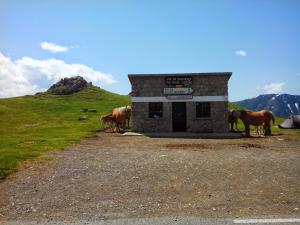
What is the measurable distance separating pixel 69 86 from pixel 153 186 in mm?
69450

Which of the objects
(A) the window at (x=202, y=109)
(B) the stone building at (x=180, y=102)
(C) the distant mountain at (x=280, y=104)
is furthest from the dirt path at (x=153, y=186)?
(C) the distant mountain at (x=280, y=104)

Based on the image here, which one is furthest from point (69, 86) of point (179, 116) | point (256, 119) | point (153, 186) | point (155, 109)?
point (153, 186)

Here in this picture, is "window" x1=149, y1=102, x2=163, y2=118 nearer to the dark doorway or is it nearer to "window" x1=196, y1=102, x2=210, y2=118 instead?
the dark doorway

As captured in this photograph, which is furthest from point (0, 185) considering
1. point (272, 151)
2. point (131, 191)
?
point (272, 151)

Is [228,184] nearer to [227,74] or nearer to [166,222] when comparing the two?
[166,222]

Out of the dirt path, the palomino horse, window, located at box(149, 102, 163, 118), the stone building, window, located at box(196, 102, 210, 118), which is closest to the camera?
the dirt path

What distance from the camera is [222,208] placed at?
9.62m

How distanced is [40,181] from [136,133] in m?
18.2

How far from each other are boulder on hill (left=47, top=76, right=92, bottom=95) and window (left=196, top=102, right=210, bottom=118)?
50.3m

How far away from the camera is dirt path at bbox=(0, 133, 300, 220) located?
9.59m

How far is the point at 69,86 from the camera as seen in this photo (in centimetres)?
7912

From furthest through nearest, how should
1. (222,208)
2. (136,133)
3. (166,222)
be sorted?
(136,133)
(222,208)
(166,222)

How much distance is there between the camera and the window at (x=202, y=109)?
104 ft

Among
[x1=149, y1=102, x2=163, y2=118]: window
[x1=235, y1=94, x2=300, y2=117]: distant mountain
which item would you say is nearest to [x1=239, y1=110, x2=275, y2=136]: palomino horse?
[x1=149, y1=102, x2=163, y2=118]: window
